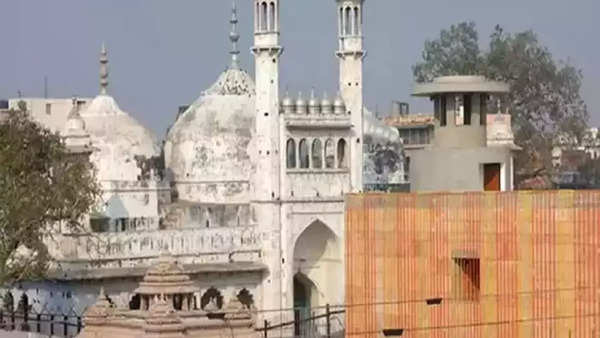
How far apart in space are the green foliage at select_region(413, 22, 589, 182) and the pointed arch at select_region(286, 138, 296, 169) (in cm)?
475

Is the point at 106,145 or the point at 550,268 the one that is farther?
the point at 106,145

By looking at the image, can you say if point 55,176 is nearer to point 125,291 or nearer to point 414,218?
point 125,291

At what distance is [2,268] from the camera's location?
25.0 metres

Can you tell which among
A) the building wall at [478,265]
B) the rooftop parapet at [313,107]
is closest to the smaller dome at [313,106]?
the rooftop parapet at [313,107]

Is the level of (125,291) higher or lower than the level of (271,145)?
lower

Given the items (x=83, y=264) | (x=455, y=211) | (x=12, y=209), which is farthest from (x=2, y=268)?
(x=455, y=211)

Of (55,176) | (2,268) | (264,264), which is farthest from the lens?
(264,264)

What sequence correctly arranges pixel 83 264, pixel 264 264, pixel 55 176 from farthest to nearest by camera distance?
pixel 264 264
pixel 83 264
pixel 55 176

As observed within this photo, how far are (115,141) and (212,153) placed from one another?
7.92 ft

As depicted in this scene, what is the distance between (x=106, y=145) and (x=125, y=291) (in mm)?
3992

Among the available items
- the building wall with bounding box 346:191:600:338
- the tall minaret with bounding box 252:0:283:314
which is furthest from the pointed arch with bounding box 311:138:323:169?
the building wall with bounding box 346:191:600:338

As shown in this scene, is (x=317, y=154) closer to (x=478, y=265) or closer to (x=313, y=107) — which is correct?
(x=313, y=107)

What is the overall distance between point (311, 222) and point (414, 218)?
19.5 m

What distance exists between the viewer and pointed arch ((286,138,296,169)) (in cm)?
3650
